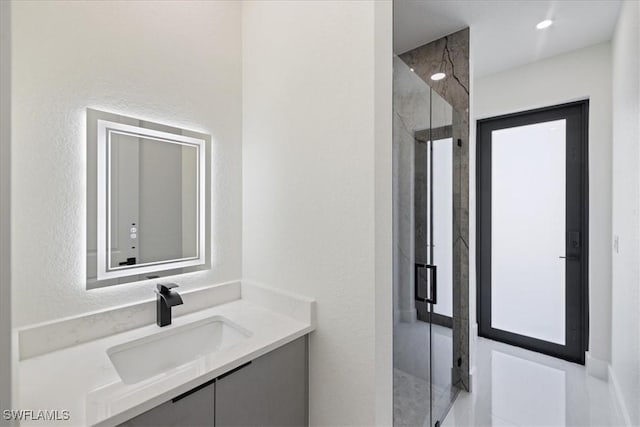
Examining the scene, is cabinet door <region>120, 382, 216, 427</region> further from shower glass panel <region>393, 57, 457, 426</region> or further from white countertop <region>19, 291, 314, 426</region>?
shower glass panel <region>393, 57, 457, 426</region>

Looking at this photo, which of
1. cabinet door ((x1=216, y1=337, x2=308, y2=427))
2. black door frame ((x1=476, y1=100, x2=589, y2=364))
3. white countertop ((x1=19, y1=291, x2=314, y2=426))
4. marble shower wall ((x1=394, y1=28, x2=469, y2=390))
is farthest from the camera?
black door frame ((x1=476, y1=100, x2=589, y2=364))

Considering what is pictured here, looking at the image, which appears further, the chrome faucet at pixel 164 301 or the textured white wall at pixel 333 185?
the chrome faucet at pixel 164 301

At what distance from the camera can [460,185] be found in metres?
2.37

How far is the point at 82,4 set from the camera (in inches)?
48.7

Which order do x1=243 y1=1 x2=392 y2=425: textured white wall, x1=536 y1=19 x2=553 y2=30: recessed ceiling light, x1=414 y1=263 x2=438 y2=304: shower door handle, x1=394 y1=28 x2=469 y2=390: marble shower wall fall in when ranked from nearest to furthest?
x1=243 y1=1 x2=392 y2=425: textured white wall → x1=414 y1=263 x2=438 y2=304: shower door handle → x1=536 y1=19 x2=553 y2=30: recessed ceiling light → x1=394 y1=28 x2=469 y2=390: marble shower wall

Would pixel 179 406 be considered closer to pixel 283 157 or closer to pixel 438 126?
pixel 283 157

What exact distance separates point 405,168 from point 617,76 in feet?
6.40

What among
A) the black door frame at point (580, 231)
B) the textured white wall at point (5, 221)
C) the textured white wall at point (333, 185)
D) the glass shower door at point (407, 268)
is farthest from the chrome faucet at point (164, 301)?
the black door frame at point (580, 231)

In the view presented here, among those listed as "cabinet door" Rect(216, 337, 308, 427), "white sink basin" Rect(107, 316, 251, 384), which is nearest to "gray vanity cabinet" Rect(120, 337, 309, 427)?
"cabinet door" Rect(216, 337, 308, 427)

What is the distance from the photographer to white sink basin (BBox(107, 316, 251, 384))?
1.21m

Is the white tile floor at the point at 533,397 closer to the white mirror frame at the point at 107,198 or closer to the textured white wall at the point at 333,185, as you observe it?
the textured white wall at the point at 333,185

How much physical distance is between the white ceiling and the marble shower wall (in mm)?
170

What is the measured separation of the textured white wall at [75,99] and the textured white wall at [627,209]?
91.0 inches

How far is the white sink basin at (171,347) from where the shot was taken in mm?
1207
